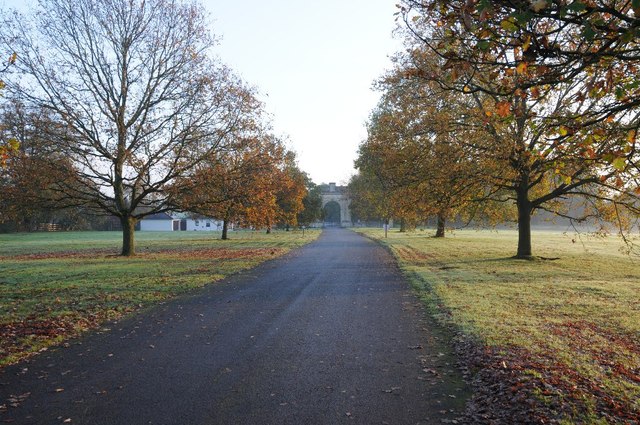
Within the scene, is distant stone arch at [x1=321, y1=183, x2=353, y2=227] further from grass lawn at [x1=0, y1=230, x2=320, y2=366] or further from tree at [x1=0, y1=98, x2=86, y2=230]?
grass lawn at [x1=0, y1=230, x2=320, y2=366]

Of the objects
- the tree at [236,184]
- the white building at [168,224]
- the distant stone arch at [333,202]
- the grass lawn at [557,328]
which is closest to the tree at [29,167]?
the tree at [236,184]

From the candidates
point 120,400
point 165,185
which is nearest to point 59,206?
point 165,185

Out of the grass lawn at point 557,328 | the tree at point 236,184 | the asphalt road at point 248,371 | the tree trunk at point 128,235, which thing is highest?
the tree at point 236,184

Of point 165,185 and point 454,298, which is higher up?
point 165,185

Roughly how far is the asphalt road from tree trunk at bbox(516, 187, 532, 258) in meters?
12.6

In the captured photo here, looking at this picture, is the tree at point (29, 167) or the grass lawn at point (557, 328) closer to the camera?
the grass lawn at point (557, 328)

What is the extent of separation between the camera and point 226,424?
166 inches

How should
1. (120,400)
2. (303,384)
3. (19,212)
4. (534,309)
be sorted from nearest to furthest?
(120,400) → (303,384) → (534,309) → (19,212)

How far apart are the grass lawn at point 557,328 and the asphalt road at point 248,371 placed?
783mm

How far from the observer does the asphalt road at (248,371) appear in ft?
14.7

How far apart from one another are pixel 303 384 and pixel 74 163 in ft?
63.6

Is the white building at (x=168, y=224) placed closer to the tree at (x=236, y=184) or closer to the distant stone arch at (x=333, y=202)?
the distant stone arch at (x=333, y=202)

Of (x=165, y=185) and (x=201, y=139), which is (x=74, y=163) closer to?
(x=165, y=185)

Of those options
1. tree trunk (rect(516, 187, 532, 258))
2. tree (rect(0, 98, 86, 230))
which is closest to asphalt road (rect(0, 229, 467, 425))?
tree trunk (rect(516, 187, 532, 258))
